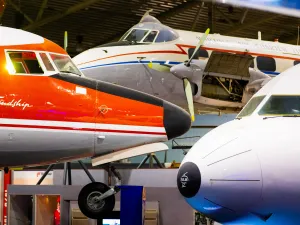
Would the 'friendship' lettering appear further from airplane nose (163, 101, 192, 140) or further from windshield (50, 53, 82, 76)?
airplane nose (163, 101, 192, 140)

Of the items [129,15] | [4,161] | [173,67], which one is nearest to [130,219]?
[4,161]

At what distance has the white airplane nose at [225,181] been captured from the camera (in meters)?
5.92

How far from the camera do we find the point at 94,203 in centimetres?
945

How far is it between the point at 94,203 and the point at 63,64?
200 centimetres

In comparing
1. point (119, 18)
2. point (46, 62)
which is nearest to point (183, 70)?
point (46, 62)

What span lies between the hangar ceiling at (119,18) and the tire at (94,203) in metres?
14.8

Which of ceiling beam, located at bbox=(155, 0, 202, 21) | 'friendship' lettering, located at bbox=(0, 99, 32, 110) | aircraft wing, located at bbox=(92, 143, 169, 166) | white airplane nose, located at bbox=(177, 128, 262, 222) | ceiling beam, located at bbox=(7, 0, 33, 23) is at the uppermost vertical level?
ceiling beam, located at bbox=(155, 0, 202, 21)

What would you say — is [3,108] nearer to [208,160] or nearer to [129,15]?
[208,160]

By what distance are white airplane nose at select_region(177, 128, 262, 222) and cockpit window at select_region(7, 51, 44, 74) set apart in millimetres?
3815

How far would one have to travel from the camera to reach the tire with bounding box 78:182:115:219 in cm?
941

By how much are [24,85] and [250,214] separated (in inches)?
163

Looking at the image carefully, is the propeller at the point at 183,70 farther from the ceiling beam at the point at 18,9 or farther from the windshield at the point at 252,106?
the ceiling beam at the point at 18,9

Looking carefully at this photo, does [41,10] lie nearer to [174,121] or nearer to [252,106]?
[174,121]

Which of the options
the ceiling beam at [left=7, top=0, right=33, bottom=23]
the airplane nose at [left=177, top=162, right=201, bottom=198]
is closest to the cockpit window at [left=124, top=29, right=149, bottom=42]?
the ceiling beam at [left=7, top=0, right=33, bottom=23]
